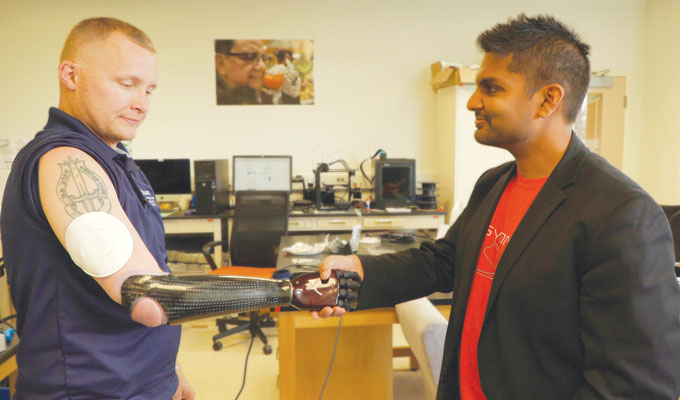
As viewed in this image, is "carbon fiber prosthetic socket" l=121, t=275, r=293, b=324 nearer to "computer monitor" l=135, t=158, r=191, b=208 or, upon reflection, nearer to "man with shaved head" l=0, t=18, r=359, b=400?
"man with shaved head" l=0, t=18, r=359, b=400

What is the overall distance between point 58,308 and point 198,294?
28cm

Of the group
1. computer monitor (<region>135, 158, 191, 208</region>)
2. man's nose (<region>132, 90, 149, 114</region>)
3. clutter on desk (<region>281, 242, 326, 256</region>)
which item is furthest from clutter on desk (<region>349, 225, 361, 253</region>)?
computer monitor (<region>135, 158, 191, 208</region>)

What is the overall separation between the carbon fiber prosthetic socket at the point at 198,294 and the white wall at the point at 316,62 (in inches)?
157

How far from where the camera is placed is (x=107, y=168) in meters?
0.91

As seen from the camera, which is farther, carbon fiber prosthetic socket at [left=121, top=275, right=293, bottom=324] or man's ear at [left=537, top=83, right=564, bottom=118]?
man's ear at [left=537, top=83, right=564, bottom=118]

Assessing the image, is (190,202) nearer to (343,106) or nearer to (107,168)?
(343,106)

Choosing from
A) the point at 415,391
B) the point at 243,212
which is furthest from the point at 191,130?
the point at 415,391

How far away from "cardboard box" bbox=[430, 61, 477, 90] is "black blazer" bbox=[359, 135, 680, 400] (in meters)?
3.36

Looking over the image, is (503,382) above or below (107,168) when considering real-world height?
below

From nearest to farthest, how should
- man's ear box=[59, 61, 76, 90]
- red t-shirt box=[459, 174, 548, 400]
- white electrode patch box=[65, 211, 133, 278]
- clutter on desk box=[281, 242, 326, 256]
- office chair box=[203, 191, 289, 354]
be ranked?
white electrode patch box=[65, 211, 133, 278]
man's ear box=[59, 61, 76, 90]
red t-shirt box=[459, 174, 548, 400]
clutter on desk box=[281, 242, 326, 256]
office chair box=[203, 191, 289, 354]

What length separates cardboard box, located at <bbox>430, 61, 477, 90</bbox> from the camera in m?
4.18

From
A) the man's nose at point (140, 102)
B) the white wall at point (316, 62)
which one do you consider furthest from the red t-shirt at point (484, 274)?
the white wall at point (316, 62)

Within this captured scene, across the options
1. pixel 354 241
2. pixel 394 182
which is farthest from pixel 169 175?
pixel 354 241

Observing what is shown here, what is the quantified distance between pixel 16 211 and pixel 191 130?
162 inches
